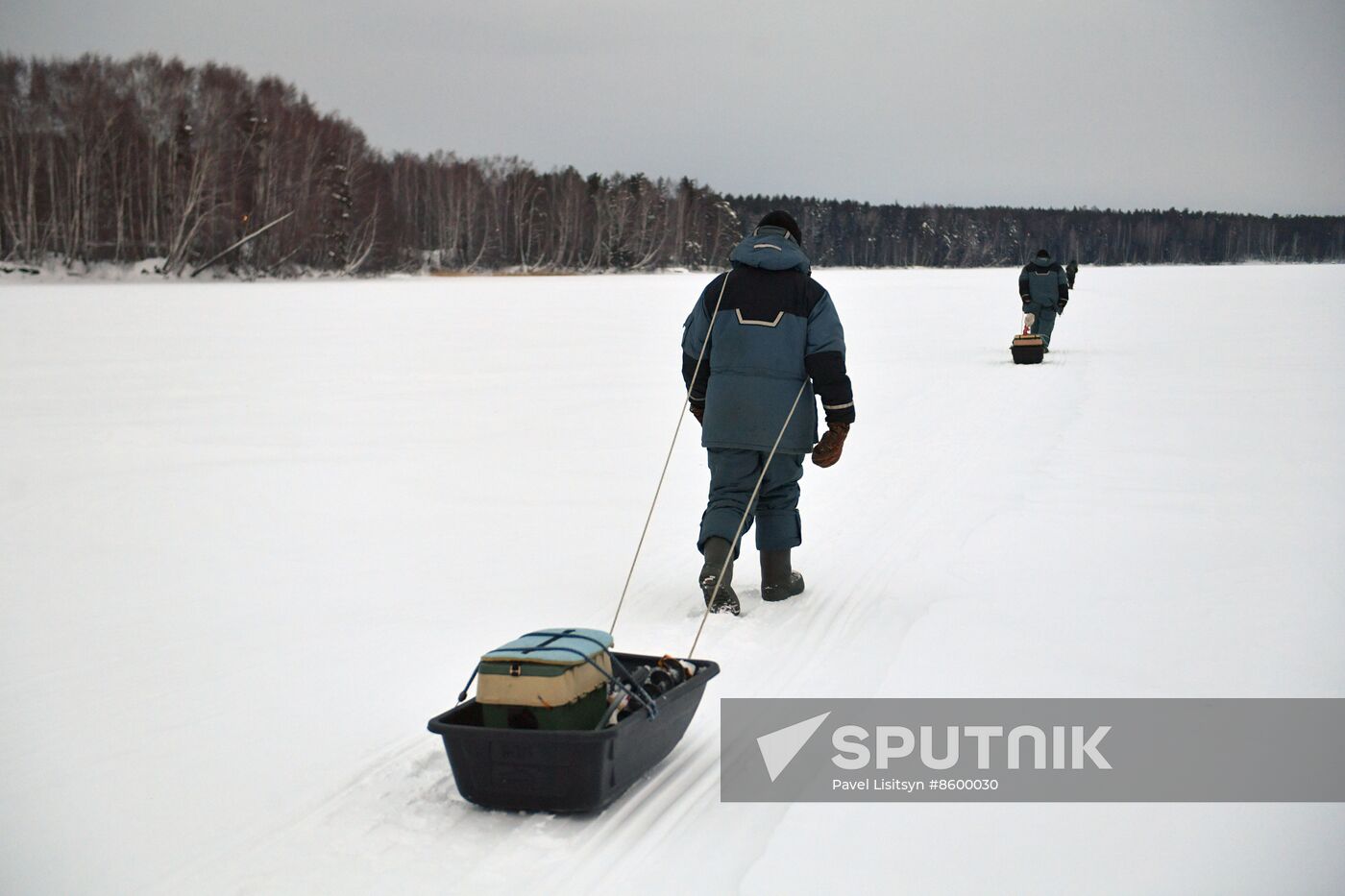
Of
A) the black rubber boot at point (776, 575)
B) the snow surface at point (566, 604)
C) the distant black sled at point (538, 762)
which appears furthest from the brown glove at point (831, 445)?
the distant black sled at point (538, 762)

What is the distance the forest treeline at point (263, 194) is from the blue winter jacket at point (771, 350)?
1900 inches

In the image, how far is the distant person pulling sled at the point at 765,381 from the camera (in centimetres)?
500

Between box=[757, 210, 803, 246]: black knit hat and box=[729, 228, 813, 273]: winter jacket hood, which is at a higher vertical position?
box=[757, 210, 803, 246]: black knit hat

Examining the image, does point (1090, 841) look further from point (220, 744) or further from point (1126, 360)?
point (1126, 360)

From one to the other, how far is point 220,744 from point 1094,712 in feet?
9.43

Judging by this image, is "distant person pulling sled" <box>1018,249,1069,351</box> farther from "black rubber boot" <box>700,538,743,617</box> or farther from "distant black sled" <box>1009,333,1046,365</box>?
"black rubber boot" <box>700,538,743,617</box>

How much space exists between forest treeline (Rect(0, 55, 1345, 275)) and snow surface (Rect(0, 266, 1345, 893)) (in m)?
39.0

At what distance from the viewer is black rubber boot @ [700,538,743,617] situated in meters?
4.98

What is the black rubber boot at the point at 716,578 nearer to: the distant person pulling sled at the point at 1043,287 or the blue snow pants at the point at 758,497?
the blue snow pants at the point at 758,497

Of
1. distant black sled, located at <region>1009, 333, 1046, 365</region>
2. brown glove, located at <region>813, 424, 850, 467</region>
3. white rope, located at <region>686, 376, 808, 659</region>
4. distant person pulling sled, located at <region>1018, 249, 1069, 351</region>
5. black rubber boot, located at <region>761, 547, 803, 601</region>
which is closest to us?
white rope, located at <region>686, 376, 808, 659</region>

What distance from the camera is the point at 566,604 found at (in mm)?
5426

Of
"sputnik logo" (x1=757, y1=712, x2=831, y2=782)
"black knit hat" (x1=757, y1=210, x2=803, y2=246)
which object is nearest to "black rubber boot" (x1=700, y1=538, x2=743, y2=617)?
"sputnik logo" (x1=757, y1=712, x2=831, y2=782)

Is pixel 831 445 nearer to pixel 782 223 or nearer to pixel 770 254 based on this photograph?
pixel 770 254

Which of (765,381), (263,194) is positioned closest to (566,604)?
(765,381)
